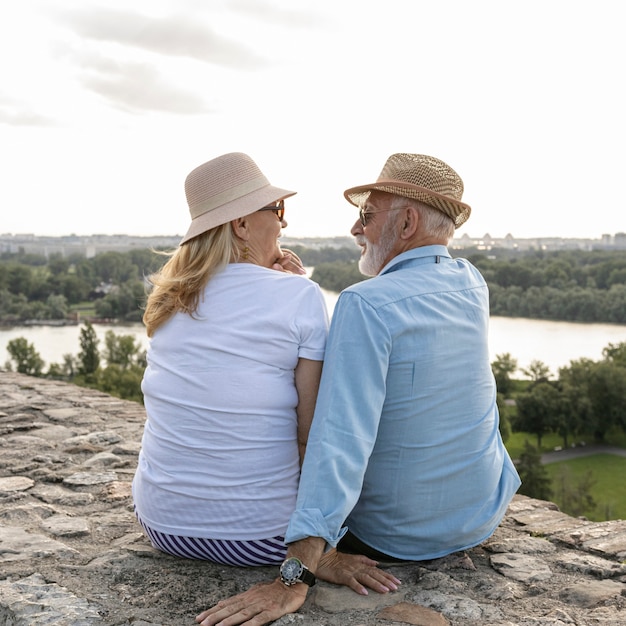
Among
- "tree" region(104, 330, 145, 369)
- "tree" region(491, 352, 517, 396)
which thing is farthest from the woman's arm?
"tree" region(104, 330, 145, 369)

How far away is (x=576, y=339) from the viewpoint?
5022 cm

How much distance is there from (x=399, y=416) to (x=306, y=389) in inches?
10.3

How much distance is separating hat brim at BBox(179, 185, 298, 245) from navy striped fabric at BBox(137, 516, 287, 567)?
2.80ft

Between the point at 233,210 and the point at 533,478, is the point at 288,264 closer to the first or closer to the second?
the point at 233,210

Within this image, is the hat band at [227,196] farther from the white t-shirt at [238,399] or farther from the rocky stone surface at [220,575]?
the rocky stone surface at [220,575]

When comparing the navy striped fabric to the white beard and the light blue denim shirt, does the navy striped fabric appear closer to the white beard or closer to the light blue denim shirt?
the light blue denim shirt

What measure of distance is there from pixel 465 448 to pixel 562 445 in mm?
34216

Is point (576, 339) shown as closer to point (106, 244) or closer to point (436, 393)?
point (436, 393)

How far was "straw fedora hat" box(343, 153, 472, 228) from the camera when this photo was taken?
6.58 feet

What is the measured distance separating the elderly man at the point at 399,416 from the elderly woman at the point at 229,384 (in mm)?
159

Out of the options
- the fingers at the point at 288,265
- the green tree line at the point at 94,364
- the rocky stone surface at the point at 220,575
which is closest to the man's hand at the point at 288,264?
the fingers at the point at 288,265

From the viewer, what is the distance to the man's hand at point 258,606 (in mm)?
1675

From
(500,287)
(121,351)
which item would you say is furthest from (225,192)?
(500,287)

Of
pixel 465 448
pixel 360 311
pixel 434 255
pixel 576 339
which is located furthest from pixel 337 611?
pixel 576 339
